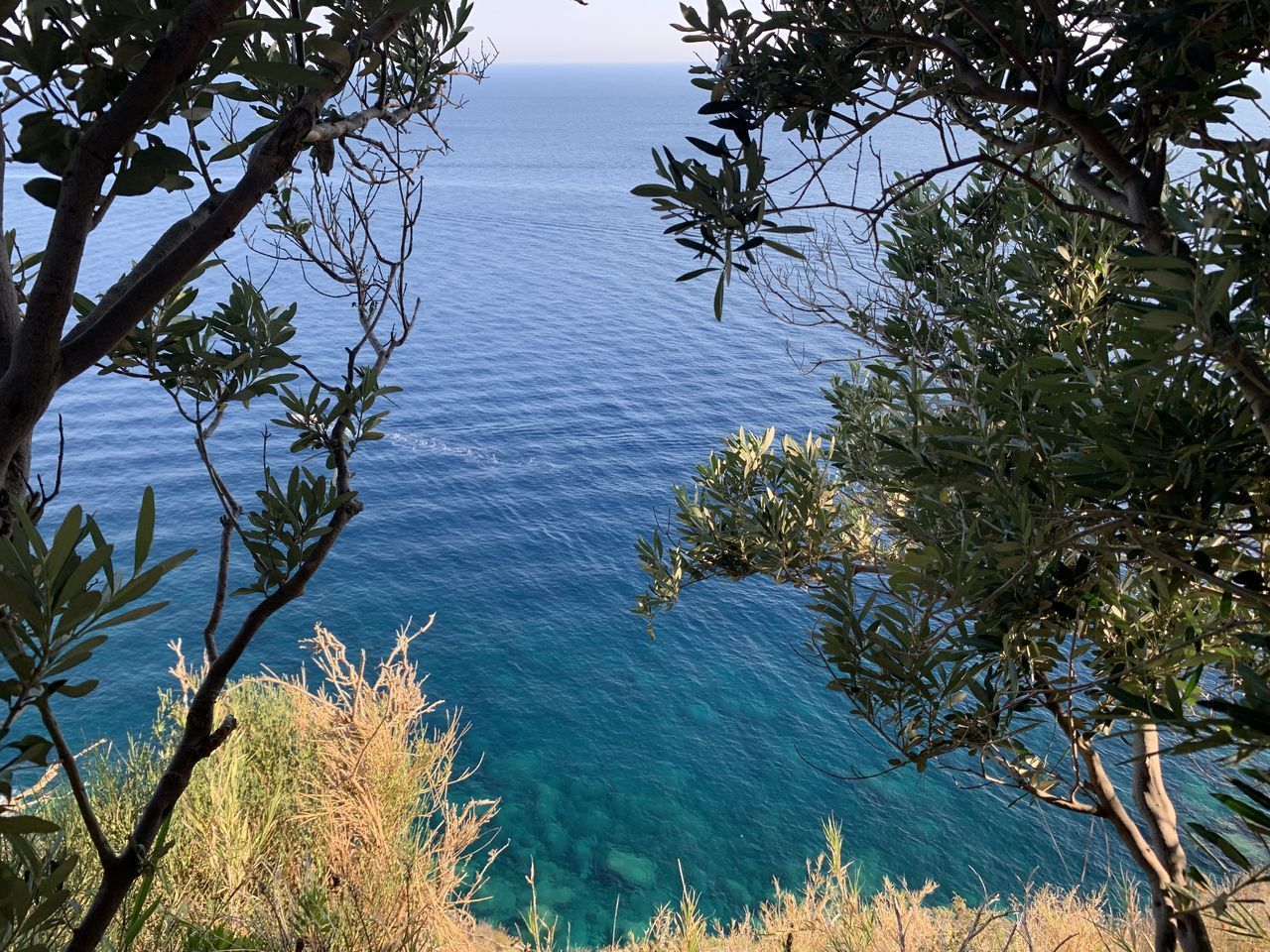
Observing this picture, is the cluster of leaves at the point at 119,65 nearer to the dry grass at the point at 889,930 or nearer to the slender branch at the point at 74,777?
the slender branch at the point at 74,777

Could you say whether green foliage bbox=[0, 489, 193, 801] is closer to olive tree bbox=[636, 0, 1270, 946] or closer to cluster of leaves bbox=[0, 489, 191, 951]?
cluster of leaves bbox=[0, 489, 191, 951]

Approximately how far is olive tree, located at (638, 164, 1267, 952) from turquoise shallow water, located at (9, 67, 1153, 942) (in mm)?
2608

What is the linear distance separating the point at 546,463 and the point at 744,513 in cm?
1452

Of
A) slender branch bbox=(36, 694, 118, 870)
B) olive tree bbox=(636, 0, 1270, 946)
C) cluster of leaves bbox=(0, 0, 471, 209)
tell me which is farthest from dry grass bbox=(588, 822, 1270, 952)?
cluster of leaves bbox=(0, 0, 471, 209)

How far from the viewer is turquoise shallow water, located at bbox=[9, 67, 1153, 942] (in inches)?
408

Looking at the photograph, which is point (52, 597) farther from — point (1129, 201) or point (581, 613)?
point (581, 613)

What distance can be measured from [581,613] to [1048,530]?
511 inches

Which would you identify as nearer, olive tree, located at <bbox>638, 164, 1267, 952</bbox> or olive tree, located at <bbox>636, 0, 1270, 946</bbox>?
olive tree, located at <bbox>636, 0, 1270, 946</bbox>

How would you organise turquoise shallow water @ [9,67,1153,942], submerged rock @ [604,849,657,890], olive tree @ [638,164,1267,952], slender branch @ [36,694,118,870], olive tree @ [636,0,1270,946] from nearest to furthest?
slender branch @ [36,694,118,870], olive tree @ [636,0,1270,946], olive tree @ [638,164,1267,952], submerged rock @ [604,849,657,890], turquoise shallow water @ [9,67,1153,942]

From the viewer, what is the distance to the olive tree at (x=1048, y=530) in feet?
4.18

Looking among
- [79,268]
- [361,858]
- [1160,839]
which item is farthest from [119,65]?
[361,858]

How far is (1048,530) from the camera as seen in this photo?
4.65 ft

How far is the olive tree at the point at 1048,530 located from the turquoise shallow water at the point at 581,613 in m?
2.61

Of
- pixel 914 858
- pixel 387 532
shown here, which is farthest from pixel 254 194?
pixel 387 532
